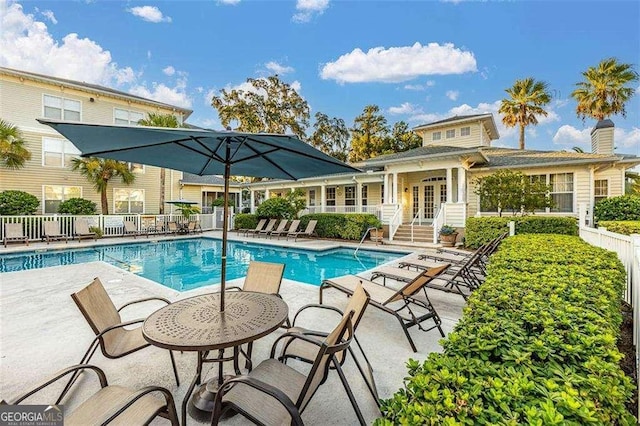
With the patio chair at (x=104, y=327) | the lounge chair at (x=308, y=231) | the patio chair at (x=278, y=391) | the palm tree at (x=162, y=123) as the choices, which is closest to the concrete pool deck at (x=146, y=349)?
the patio chair at (x=104, y=327)

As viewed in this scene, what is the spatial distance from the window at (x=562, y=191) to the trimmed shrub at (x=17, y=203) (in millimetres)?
25171

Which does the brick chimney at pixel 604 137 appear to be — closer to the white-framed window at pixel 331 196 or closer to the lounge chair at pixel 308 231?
the white-framed window at pixel 331 196

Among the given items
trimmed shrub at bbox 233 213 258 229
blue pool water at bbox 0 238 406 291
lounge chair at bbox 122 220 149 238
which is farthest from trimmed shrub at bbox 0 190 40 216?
trimmed shrub at bbox 233 213 258 229

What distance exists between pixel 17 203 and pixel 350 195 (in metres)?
17.8

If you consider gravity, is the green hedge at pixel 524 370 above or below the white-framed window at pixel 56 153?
below

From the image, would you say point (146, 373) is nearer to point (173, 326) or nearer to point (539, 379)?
point (173, 326)

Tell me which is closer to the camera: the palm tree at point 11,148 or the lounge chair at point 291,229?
the palm tree at point 11,148

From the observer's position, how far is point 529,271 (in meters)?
3.47

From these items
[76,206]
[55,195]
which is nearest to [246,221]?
[76,206]

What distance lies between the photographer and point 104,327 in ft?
9.22

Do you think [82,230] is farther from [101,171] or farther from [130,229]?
[101,171]

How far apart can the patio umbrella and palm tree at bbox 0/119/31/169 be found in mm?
17714

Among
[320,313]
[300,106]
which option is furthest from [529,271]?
[300,106]

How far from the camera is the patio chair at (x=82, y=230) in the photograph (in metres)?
15.1
